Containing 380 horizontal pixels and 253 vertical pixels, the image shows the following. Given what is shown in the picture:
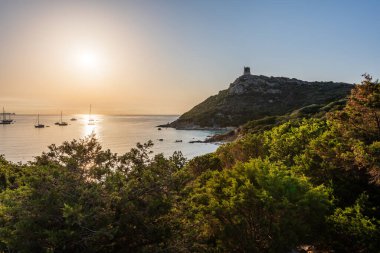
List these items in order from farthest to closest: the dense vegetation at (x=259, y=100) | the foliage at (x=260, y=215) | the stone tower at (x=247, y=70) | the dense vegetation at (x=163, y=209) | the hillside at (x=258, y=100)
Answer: the stone tower at (x=247, y=70) → the hillside at (x=258, y=100) → the dense vegetation at (x=259, y=100) → the foliage at (x=260, y=215) → the dense vegetation at (x=163, y=209)

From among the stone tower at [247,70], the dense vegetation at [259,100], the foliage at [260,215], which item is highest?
the stone tower at [247,70]

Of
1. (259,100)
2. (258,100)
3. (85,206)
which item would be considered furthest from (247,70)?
(85,206)

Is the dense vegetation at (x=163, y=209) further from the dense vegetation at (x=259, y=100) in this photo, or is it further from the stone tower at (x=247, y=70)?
the stone tower at (x=247, y=70)

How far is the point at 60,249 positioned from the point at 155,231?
237 cm

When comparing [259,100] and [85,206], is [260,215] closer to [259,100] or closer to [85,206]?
[85,206]

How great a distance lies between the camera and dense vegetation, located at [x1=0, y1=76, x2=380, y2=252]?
733cm

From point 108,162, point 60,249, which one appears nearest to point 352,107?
point 108,162

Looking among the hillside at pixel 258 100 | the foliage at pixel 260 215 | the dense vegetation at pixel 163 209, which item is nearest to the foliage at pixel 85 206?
the dense vegetation at pixel 163 209

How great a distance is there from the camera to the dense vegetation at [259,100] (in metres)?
131

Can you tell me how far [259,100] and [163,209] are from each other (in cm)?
14694

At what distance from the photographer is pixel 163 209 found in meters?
8.24

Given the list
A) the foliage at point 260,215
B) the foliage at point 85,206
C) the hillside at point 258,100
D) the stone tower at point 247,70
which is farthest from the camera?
the stone tower at point 247,70

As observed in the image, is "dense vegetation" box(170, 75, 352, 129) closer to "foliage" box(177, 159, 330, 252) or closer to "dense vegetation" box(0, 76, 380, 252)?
"dense vegetation" box(0, 76, 380, 252)

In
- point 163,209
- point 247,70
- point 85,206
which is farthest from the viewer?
point 247,70
